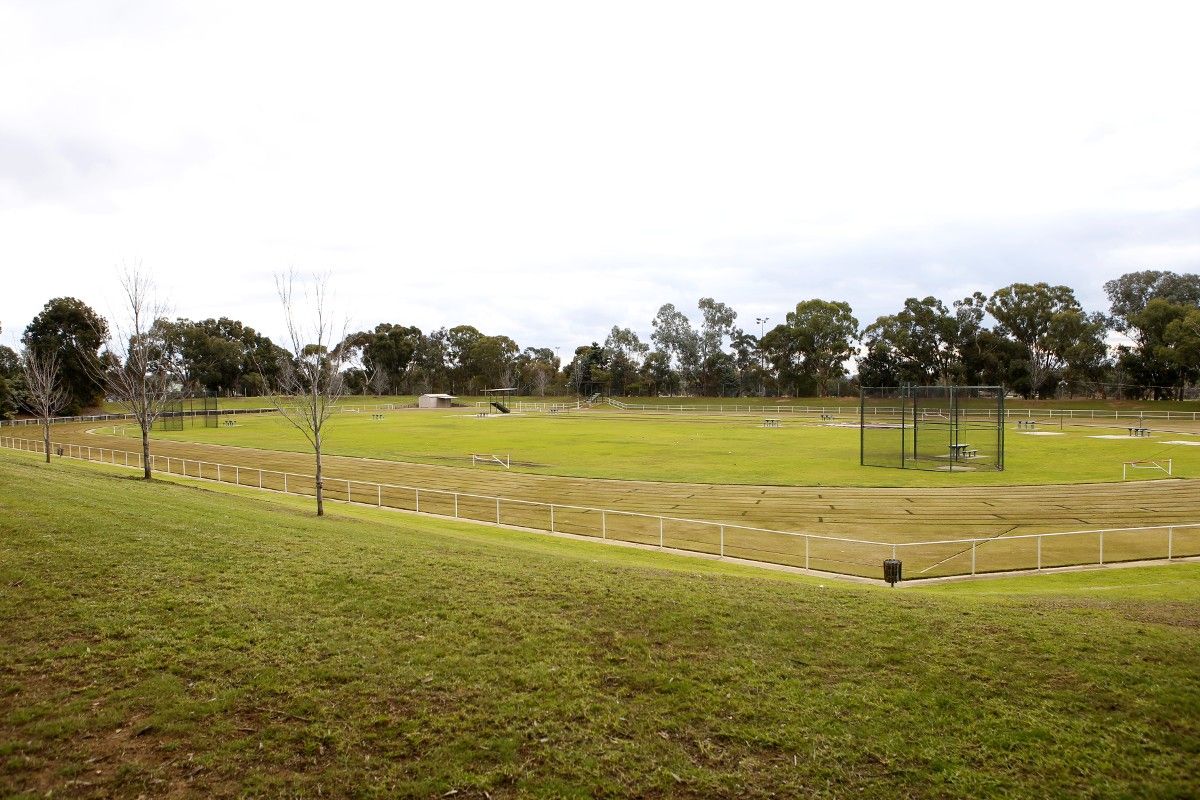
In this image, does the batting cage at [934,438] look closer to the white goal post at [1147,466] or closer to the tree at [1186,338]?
the white goal post at [1147,466]

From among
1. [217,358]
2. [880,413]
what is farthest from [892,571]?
[217,358]

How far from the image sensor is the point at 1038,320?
98.1 metres

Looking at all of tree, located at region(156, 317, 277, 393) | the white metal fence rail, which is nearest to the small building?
the white metal fence rail

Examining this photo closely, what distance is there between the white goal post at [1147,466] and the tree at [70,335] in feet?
301

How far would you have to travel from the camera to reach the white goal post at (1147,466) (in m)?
27.4

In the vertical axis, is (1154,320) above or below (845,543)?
above

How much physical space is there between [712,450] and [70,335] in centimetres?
8031

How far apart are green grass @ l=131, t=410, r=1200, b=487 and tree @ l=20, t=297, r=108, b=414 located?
30.1 meters

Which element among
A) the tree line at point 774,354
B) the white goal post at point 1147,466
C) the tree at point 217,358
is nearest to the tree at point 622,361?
the tree line at point 774,354

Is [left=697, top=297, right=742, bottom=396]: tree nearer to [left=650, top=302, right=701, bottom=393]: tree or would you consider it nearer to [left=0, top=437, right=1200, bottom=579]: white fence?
[left=650, top=302, right=701, bottom=393]: tree

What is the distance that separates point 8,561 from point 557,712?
7.49 metres

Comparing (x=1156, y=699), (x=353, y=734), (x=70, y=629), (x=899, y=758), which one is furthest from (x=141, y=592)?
(x=1156, y=699)

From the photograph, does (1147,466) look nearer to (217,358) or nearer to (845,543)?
(845,543)

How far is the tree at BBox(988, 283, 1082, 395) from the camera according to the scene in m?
96.7
